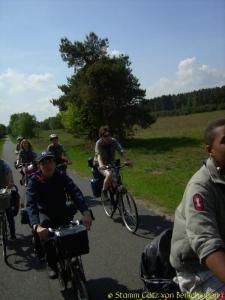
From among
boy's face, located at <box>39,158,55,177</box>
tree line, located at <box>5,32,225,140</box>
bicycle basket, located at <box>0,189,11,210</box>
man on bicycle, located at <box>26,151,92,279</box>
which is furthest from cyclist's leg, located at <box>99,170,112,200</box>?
tree line, located at <box>5,32,225,140</box>

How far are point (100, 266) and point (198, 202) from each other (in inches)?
151

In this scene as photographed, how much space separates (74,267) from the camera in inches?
168

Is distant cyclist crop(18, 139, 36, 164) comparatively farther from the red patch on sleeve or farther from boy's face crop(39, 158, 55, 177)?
the red patch on sleeve

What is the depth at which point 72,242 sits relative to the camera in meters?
3.99

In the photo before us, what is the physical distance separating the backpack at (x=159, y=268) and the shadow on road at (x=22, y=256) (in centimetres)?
372

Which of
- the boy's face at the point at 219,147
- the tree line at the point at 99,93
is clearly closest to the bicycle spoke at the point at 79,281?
the boy's face at the point at 219,147

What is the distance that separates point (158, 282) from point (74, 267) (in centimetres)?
179

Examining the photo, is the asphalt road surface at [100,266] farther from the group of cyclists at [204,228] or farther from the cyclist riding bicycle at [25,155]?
the cyclist riding bicycle at [25,155]

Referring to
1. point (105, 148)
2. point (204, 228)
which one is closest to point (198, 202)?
point (204, 228)

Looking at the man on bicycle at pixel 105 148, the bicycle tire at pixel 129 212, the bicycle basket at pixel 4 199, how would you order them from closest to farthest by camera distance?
the bicycle basket at pixel 4 199
the bicycle tire at pixel 129 212
the man on bicycle at pixel 105 148

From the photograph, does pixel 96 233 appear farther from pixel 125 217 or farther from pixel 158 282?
pixel 158 282

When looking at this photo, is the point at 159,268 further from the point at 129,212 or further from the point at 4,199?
the point at 129,212

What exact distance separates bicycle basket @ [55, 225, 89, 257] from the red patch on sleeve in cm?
186

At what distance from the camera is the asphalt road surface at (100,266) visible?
508 cm
